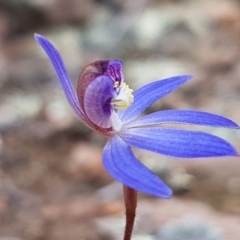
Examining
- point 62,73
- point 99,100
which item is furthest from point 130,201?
point 62,73

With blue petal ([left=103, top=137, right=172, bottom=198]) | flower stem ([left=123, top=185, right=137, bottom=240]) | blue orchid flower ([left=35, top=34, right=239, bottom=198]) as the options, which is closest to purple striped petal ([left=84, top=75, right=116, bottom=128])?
blue orchid flower ([left=35, top=34, right=239, bottom=198])

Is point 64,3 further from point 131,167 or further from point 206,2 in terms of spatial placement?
point 131,167

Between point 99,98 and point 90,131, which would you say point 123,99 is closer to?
point 99,98

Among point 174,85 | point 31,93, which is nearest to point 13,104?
point 31,93

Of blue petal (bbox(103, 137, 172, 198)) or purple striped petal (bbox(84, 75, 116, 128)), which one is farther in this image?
purple striped petal (bbox(84, 75, 116, 128))

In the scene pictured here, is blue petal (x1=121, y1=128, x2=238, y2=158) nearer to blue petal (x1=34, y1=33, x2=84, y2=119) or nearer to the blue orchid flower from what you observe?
the blue orchid flower

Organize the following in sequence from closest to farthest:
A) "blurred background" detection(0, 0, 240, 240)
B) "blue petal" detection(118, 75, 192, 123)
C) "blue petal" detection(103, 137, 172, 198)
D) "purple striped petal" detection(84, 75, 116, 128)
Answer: "blue petal" detection(103, 137, 172, 198), "purple striped petal" detection(84, 75, 116, 128), "blue petal" detection(118, 75, 192, 123), "blurred background" detection(0, 0, 240, 240)
